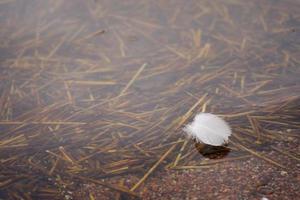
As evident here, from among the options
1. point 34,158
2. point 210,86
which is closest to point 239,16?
point 210,86

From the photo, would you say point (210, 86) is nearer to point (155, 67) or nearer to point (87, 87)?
point (155, 67)

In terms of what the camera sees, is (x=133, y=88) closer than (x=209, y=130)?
No

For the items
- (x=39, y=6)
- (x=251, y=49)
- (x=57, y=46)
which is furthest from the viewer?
(x=39, y=6)
